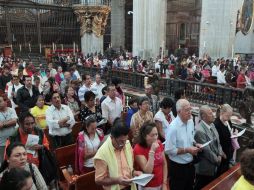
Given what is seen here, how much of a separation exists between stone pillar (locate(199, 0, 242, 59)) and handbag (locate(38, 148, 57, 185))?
13.6 m

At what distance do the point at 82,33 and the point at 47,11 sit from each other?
350 cm

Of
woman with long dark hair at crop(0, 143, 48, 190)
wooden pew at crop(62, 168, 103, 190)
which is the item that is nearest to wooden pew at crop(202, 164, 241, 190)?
wooden pew at crop(62, 168, 103, 190)

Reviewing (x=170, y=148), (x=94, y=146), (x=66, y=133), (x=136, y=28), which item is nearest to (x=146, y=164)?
(x=170, y=148)

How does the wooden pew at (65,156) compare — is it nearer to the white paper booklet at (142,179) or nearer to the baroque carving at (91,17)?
the white paper booklet at (142,179)

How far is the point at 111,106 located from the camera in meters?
5.58

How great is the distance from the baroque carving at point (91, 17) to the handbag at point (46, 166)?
882 inches

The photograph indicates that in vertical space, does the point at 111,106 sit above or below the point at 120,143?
below

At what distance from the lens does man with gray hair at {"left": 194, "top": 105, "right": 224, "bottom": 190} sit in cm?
378

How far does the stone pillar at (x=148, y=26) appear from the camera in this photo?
19469 mm

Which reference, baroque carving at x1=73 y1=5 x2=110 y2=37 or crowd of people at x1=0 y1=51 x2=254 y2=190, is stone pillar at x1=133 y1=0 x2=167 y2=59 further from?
crowd of people at x1=0 y1=51 x2=254 y2=190

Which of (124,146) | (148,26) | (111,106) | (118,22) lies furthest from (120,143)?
(118,22)

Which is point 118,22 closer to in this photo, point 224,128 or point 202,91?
point 202,91

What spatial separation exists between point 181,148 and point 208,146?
382mm

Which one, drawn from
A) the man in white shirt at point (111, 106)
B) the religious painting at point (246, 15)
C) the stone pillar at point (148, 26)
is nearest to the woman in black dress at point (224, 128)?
the man in white shirt at point (111, 106)
